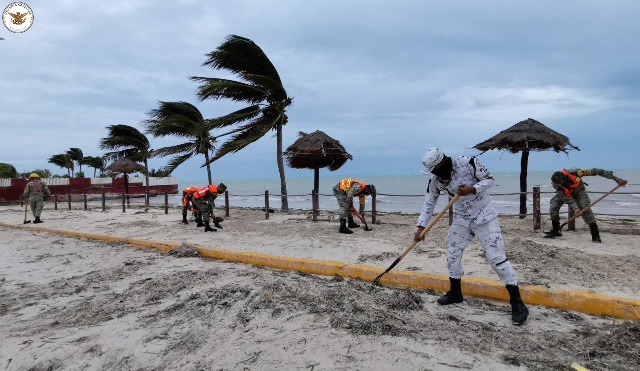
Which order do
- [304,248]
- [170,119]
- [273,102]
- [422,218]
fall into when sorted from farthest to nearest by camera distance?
1. [170,119]
2. [273,102]
3. [304,248]
4. [422,218]

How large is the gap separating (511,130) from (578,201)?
3401 millimetres

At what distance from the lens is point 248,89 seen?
1213 cm

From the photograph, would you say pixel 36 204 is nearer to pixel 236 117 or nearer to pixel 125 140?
pixel 236 117

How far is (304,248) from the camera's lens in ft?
21.3

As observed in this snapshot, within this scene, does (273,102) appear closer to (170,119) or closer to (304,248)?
(170,119)

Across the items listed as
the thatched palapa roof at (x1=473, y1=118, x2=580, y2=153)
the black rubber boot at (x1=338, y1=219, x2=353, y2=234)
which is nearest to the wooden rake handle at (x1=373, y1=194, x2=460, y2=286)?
the black rubber boot at (x1=338, y1=219, x2=353, y2=234)

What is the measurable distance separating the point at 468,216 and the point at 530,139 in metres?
7.18

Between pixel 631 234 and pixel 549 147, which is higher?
pixel 549 147

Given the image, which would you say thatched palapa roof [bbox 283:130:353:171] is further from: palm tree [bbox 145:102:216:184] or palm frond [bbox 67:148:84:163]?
palm frond [bbox 67:148:84:163]

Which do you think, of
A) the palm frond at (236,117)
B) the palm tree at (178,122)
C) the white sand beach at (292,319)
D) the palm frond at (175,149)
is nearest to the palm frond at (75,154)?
the palm tree at (178,122)

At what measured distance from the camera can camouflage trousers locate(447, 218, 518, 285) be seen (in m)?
3.22

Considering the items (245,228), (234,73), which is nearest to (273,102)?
(234,73)

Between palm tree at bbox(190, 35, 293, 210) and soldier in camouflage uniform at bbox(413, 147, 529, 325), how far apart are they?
8792 millimetres

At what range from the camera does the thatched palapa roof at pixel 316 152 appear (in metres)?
11.9
